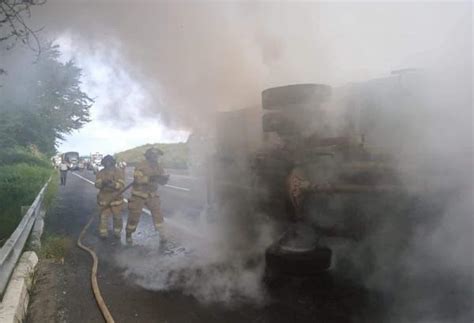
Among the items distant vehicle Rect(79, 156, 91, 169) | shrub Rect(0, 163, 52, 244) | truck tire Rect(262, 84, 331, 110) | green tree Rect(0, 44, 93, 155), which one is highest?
green tree Rect(0, 44, 93, 155)

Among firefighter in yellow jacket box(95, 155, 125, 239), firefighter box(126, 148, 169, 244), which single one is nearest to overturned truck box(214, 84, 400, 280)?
firefighter box(126, 148, 169, 244)

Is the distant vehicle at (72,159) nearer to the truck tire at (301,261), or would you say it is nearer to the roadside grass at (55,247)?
the roadside grass at (55,247)

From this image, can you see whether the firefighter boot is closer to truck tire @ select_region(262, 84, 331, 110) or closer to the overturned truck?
the overturned truck

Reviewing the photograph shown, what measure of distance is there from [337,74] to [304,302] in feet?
16.3

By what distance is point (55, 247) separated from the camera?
5582 mm

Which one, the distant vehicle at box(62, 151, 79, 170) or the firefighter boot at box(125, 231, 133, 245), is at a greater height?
the distant vehicle at box(62, 151, 79, 170)

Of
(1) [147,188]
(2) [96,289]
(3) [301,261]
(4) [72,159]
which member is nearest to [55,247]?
(1) [147,188]

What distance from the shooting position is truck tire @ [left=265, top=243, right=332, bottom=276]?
4.02m

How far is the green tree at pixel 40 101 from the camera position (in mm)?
11992

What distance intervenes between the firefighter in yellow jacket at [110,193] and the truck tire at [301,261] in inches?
139

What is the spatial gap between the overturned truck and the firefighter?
262 centimetres

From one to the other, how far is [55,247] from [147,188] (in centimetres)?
166

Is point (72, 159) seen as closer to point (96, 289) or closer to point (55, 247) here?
point (55, 247)

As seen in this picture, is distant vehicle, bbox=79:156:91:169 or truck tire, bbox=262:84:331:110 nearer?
truck tire, bbox=262:84:331:110
